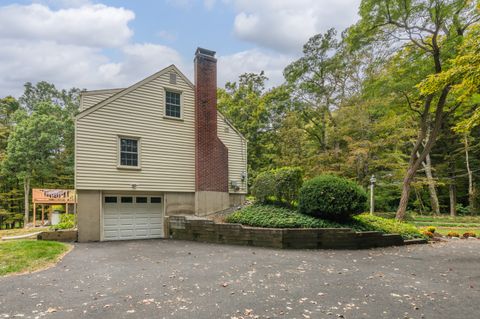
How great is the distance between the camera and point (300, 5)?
1284cm

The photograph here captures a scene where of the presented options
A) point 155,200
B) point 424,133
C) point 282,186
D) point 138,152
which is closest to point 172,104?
point 138,152

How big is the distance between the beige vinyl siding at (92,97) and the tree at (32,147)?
12442mm

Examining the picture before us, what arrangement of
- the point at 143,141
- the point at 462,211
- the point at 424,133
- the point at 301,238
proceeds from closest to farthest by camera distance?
the point at 301,238 < the point at 143,141 < the point at 424,133 < the point at 462,211

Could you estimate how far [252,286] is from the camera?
4.88 meters

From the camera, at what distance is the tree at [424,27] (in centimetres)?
1174

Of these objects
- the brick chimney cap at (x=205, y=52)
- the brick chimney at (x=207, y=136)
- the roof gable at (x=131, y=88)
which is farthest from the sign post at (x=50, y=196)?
the brick chimney cap at (x=205, y=52)

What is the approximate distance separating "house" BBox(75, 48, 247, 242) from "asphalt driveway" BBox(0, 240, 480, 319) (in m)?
3.87

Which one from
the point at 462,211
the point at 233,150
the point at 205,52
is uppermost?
the point at 205,52

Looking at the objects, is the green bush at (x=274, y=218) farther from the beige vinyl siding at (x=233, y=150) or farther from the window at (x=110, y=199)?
the window at (x=110, y=199)

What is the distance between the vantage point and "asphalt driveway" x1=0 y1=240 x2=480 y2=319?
3.81 meters

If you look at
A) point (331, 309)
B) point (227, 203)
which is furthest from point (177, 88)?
point (331, 309)

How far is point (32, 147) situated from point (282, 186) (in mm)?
21183

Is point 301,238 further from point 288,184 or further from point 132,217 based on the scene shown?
point 132,217

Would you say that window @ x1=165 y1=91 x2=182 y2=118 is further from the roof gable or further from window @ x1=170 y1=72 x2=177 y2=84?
the roof gable
